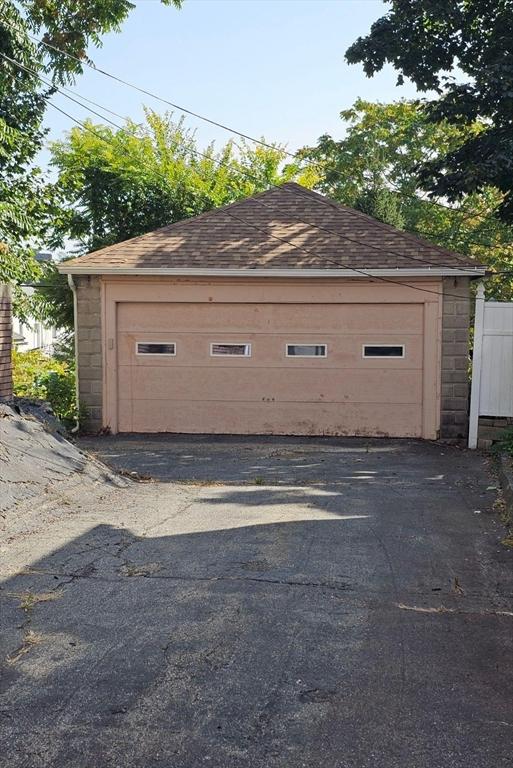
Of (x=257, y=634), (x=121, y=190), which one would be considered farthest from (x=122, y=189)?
(x=257, y=634)

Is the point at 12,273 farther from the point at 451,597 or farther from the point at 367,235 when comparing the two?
the point at 451,597

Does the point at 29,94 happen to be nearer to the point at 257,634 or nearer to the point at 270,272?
the point at 270,272

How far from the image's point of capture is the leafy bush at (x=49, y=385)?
1620 centimetres

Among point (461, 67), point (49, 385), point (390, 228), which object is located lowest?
point (49, 385)

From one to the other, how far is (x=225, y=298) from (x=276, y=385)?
72.4 inches

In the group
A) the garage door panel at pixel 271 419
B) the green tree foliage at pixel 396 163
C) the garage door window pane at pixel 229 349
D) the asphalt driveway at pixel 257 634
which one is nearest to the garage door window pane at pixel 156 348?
the garage door window pane at pixel 229 349

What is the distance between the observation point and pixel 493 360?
43.2ft

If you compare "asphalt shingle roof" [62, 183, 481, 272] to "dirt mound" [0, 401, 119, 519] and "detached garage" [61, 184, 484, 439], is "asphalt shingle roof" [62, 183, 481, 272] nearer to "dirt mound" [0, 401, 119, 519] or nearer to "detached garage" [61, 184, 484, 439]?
"detached garage" [61, 184, 484, 439]

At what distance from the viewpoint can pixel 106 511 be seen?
8203 millimetres

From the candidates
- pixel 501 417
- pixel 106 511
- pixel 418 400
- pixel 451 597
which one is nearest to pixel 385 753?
pixel 451 597

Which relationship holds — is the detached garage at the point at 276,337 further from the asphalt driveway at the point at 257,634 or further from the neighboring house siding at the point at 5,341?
the asphalt driveway at the point at 257,634

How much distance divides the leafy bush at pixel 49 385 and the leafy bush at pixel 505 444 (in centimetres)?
777

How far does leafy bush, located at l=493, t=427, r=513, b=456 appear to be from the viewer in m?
11.4

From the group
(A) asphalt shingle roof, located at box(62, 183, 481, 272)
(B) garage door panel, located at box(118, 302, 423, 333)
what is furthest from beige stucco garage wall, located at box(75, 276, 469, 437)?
(A) asphalt shingle roof, located at box(62, 183, 481, 272)
